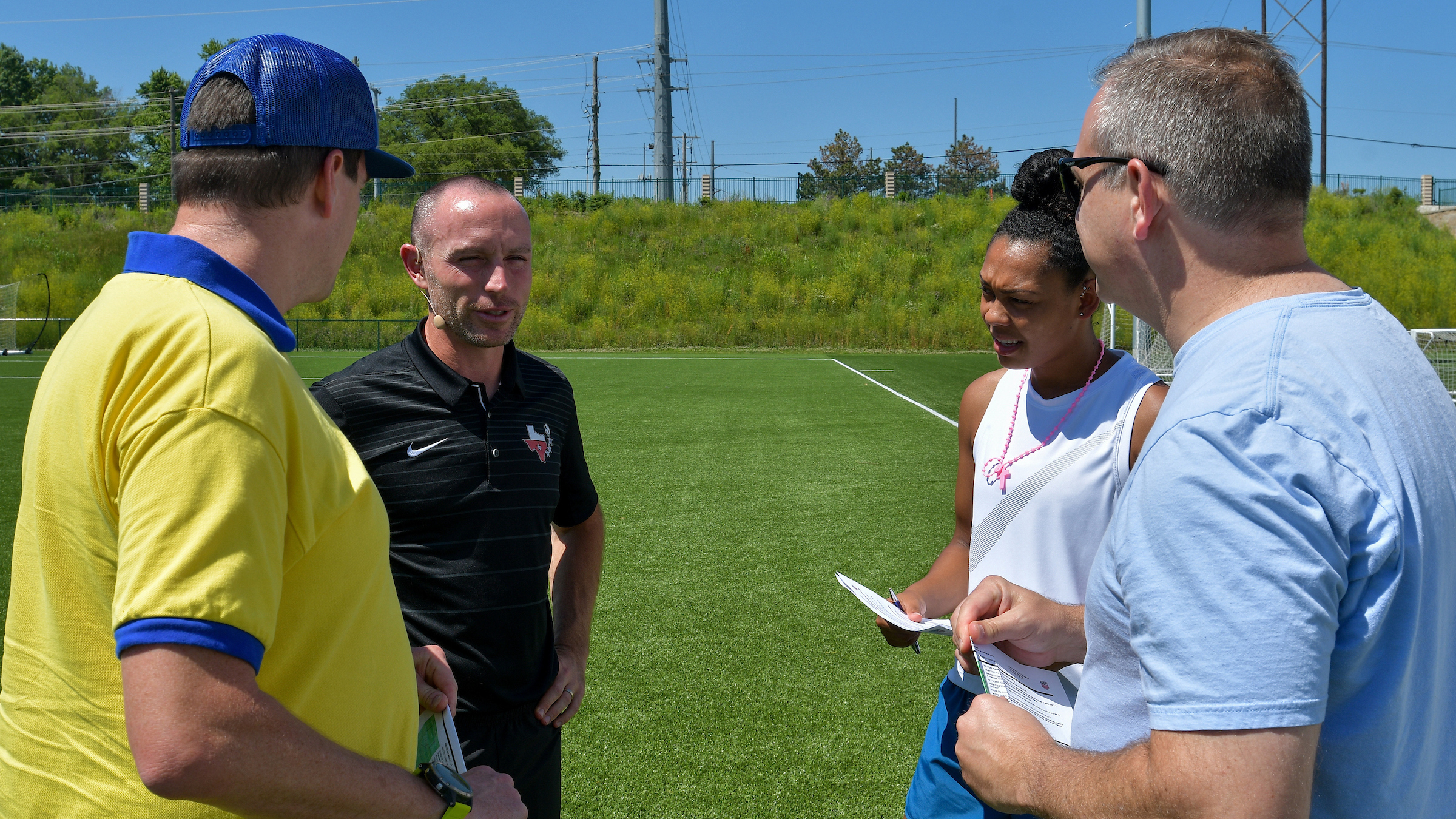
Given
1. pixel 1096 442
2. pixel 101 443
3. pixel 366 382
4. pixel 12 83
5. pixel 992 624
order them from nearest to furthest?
pixel 101 443, pixel 992 624, pixel 1096 442, pixel 366 382, pixel 12 83

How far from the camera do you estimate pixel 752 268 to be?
36125 millimetres

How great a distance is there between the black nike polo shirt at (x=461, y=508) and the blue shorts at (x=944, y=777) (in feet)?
3.38

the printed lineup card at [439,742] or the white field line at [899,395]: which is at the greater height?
the printed lineup card at [439,742]

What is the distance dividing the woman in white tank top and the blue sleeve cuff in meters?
1.66

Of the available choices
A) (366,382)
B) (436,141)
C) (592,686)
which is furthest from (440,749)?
(436,141)

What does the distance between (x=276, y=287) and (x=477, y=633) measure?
1.24 metres

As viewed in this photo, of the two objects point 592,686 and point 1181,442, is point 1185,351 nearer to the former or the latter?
point 1181,442

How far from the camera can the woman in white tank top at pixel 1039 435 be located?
7.16 ft

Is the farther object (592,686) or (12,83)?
(12,83)

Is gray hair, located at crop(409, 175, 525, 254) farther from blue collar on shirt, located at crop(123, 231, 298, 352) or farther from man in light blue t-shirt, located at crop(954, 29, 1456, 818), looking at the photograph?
man in light blue t-shirt, located at crop(954, 29, 1456, 818)

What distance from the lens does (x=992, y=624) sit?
194cm

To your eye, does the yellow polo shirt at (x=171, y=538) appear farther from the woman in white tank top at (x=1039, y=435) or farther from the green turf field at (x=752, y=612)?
the green turf field at (x=752, y=612)

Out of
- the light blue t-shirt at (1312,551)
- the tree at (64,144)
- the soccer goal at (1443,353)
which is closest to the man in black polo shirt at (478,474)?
the light blue t-shirt at (1312,551)

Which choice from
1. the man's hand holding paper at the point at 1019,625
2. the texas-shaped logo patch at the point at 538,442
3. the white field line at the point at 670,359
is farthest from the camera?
the white field line at the point at 670,359
